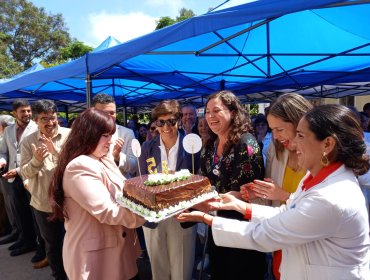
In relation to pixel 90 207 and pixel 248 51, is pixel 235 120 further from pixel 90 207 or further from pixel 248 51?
pixel 248 51

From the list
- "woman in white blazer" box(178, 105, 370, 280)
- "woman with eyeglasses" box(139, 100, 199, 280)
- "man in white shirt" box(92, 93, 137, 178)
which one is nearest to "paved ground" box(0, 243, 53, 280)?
"man in white shirt" box(92, 93, 137, 178)

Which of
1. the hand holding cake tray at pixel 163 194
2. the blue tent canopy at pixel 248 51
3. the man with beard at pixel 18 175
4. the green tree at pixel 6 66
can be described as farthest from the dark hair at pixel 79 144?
the green tree at pixel 6 66

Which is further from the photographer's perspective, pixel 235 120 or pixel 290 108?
pixel 235 120

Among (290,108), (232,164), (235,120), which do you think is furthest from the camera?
(235,120)

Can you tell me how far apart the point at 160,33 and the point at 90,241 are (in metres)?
1.89

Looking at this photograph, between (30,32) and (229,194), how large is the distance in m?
34.8

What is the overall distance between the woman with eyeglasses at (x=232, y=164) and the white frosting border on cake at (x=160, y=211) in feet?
0.77

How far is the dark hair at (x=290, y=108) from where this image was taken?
183 centimetres

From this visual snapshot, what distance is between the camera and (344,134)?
4.06 ft

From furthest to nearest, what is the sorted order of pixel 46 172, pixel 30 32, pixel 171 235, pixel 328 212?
pixel 30 32
pixel 46 172
pixel 171 235
pixel 328 212

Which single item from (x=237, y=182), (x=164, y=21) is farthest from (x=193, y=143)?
(x=164, y=21)

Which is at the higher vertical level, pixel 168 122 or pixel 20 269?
pixel 168 122

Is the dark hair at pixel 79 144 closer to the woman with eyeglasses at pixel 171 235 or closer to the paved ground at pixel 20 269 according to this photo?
the woman with eyeglasses at pixel 171 235

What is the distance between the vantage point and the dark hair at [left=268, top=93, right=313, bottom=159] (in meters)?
1.83
